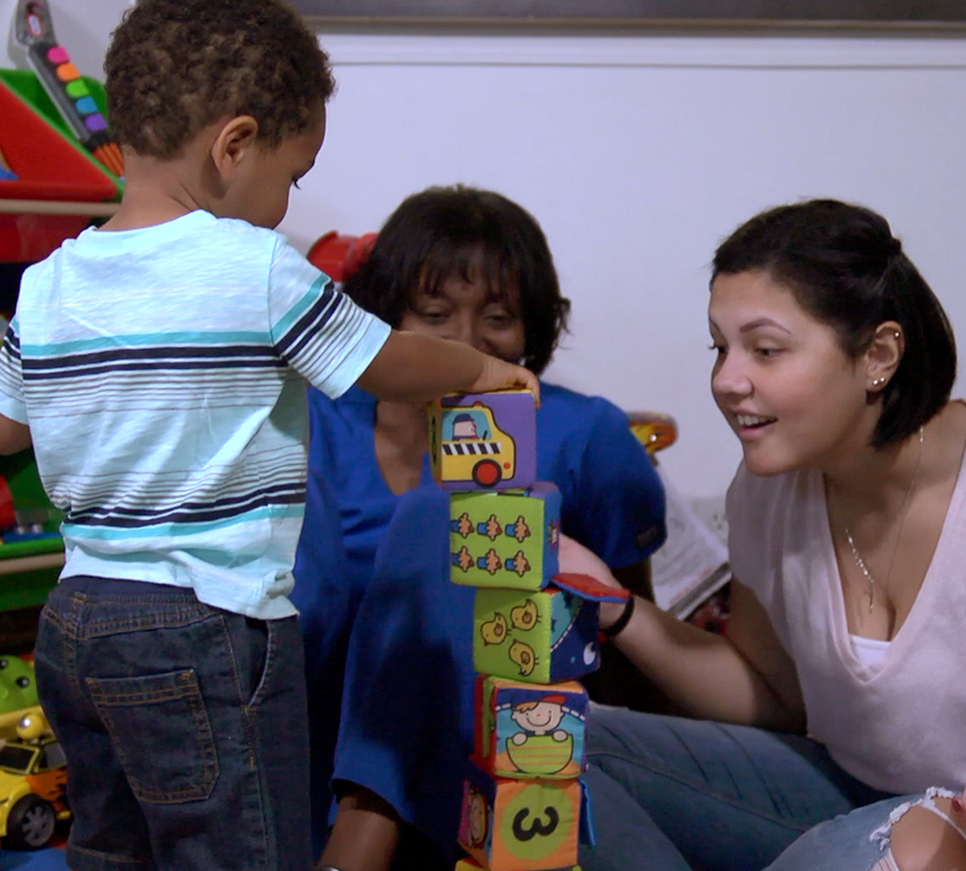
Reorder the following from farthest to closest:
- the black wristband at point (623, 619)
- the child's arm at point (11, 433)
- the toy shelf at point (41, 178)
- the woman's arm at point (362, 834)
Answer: the toy shelf at point (41, 178) → the black wristband at point (623, 619) → the woman's arm at point (362, 834) → the child's arm at point (11, 433)

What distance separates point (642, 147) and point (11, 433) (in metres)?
1.18

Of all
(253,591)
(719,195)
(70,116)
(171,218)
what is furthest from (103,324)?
(719,195)

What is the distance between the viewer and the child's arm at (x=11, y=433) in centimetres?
93

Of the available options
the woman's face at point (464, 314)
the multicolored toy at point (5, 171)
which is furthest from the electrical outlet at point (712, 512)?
the multicolored toy at point (5, 171)

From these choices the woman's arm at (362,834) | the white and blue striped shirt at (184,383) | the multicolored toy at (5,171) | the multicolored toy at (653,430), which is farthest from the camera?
the multicolored toy at (653,430)

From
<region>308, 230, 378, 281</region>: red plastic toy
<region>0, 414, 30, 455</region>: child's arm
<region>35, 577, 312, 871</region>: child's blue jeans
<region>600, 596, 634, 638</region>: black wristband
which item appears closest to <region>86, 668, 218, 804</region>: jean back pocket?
<region>35, 577, 312, 871</region>: child's blue jeans

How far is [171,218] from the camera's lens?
849 millimetres

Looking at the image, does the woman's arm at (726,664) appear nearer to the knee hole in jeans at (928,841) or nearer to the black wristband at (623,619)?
the black wristband at (623,619)

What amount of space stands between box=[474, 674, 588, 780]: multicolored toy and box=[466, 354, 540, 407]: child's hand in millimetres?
254

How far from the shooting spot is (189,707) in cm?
83

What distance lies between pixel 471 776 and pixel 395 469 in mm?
423

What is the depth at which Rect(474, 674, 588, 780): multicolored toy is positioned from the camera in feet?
3.11

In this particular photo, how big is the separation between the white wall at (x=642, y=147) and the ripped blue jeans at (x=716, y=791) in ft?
2.44

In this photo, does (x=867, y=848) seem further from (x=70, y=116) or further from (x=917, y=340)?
(x=70, y=116)
